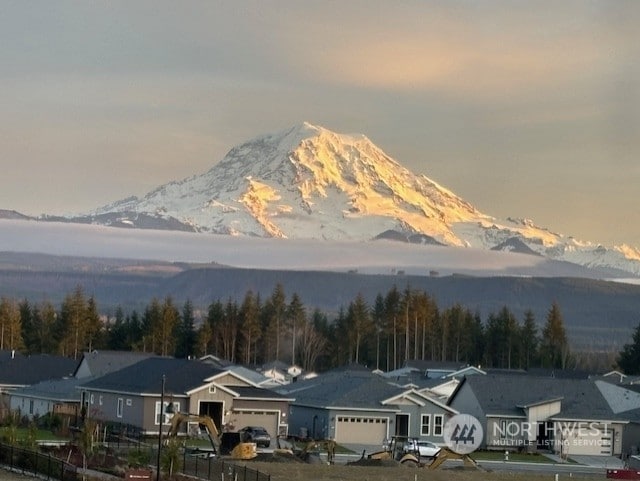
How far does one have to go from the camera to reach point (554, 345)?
143m

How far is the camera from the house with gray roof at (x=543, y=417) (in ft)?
242

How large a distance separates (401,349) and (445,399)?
207ft

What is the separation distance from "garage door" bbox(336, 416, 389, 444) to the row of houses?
0.05m

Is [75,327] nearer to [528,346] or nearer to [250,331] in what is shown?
[250,331]

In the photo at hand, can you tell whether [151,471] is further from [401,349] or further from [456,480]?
[401,349]

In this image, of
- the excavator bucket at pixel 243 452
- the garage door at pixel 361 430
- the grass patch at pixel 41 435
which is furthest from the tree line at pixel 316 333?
the excavator bucket at pixel 243 452

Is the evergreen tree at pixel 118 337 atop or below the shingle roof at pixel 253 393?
atop

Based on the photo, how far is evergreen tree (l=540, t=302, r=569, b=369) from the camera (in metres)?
138

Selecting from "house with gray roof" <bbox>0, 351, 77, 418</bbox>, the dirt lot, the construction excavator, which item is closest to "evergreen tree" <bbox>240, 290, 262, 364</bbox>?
"house with gray roof" <bbox>0, 351, 77, 418</bbox>

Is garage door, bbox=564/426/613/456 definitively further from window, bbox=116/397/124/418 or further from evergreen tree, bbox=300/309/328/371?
evergreen tree, bbox=300/309/328/371

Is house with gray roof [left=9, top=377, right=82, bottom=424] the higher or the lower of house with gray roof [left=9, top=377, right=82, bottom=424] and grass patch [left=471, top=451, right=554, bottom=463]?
the higher

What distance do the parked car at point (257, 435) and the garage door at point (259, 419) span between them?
79.3 inches

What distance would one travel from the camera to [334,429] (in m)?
71.4

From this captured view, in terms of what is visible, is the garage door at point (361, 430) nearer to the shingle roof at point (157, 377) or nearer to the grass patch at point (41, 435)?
the shingle roof at point (157, 377)
